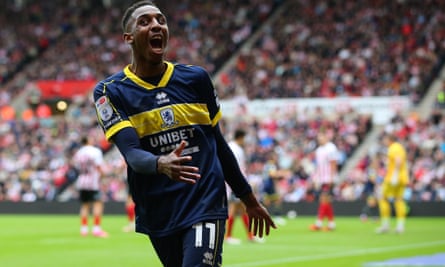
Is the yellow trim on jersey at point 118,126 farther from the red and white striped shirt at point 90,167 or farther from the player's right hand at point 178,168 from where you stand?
the red and white striped shirt at point 90,167

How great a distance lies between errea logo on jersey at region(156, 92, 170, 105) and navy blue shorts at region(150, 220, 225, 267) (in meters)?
0.84

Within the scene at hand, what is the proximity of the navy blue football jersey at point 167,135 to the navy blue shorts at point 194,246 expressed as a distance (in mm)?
62

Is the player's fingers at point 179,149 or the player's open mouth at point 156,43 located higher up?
the player's open mouth at point 156,43

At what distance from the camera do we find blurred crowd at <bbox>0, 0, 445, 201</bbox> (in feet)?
104

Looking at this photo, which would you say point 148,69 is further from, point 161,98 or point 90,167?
point 90,167

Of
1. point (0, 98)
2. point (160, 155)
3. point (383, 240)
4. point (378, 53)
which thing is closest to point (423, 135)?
point (378, 53)

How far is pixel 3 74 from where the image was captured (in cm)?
4772

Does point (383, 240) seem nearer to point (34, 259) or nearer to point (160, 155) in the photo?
point (34, 259)

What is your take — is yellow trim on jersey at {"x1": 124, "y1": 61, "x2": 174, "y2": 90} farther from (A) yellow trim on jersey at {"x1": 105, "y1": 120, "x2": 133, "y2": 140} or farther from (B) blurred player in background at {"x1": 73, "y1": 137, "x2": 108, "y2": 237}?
(B) blurred player in background at {"x1": 73, "y1": 137, "x2": 108, "y2": 237}

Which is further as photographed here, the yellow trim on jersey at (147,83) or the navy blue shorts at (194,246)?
the yellow trim on jersey at (147,83)

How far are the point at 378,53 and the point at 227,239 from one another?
19.8 m

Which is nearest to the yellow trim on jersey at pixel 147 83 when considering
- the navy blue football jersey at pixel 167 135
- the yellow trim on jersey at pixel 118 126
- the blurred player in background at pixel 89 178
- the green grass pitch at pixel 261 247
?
the navy blue football jersey at pixel 167 135

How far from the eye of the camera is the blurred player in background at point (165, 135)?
596 centimetres

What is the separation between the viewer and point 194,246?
5.89 meters
